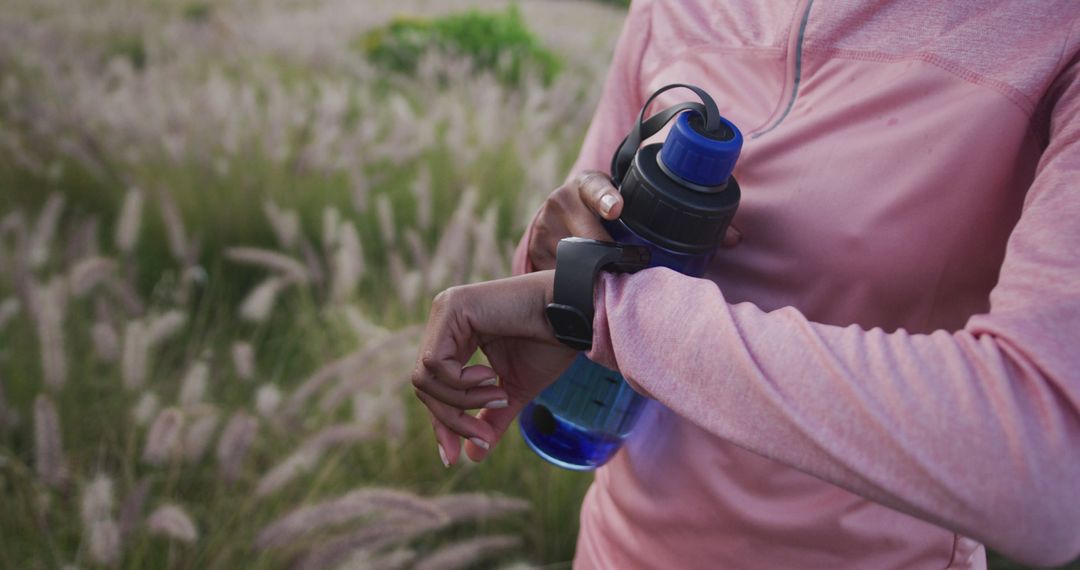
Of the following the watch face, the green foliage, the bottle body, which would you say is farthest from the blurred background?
the watch face

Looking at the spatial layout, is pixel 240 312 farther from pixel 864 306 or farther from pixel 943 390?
pixel 943 390

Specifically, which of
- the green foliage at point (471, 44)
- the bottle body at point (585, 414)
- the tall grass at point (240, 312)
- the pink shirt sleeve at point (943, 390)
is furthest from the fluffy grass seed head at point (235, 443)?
the green foliage at point (471, 44)

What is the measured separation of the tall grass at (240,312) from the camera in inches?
70.1

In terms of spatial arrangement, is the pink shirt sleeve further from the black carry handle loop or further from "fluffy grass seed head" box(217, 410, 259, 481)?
"fluffy grass seed head" box(217, 410, 259, 481)

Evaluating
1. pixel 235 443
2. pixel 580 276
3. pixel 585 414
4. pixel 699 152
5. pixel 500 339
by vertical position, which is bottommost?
pixel 235 443

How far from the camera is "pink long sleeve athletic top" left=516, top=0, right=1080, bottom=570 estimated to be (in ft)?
2.04

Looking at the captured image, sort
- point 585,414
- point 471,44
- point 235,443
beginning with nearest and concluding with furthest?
point 585,414 < point 235,443 < point 471,44

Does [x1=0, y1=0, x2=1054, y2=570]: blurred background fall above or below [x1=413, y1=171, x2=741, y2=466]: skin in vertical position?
below

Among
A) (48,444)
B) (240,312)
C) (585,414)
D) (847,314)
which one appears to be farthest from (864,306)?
(240,312)

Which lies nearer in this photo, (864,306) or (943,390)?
(943,390)

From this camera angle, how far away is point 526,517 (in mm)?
2203

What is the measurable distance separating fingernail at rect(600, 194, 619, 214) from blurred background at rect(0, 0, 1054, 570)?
94cm

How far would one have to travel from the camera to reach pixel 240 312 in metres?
2.83

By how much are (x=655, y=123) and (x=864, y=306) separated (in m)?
0.31
